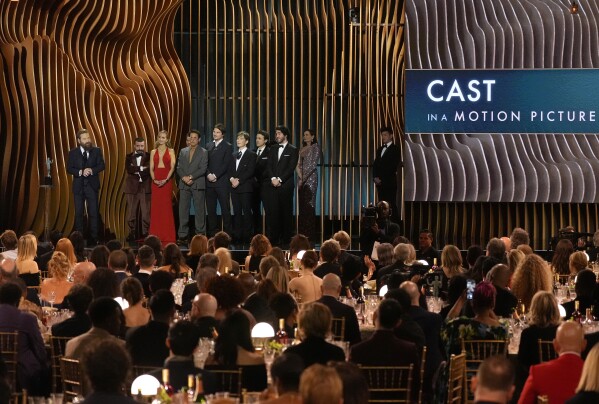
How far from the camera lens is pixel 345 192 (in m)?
17.7

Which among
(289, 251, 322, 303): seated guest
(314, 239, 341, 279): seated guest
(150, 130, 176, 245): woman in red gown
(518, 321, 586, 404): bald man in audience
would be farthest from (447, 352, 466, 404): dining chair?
(150, 130, 176, 245): woman in red gown

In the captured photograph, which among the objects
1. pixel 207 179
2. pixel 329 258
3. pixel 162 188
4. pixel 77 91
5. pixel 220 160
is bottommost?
pixel 329 258

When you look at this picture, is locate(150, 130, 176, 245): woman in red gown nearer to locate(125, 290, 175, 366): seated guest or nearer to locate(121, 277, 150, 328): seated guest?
locate(121, 277, 150, 328): seated guest

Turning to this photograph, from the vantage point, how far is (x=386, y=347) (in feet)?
23.3

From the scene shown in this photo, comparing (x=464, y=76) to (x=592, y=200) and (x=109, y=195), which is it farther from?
(x=109, y=195)

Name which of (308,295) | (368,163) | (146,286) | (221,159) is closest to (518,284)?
(308,295)

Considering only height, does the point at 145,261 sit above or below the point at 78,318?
above

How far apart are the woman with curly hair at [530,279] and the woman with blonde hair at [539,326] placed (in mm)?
1869

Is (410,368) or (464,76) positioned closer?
(410,368)

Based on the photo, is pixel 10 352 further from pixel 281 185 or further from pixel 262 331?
pixel 281 185

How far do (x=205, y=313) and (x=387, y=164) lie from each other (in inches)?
352

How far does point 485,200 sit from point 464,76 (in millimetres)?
1645

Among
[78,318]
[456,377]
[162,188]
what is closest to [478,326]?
[456,377]

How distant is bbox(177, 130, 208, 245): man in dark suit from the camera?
16.0 meters
